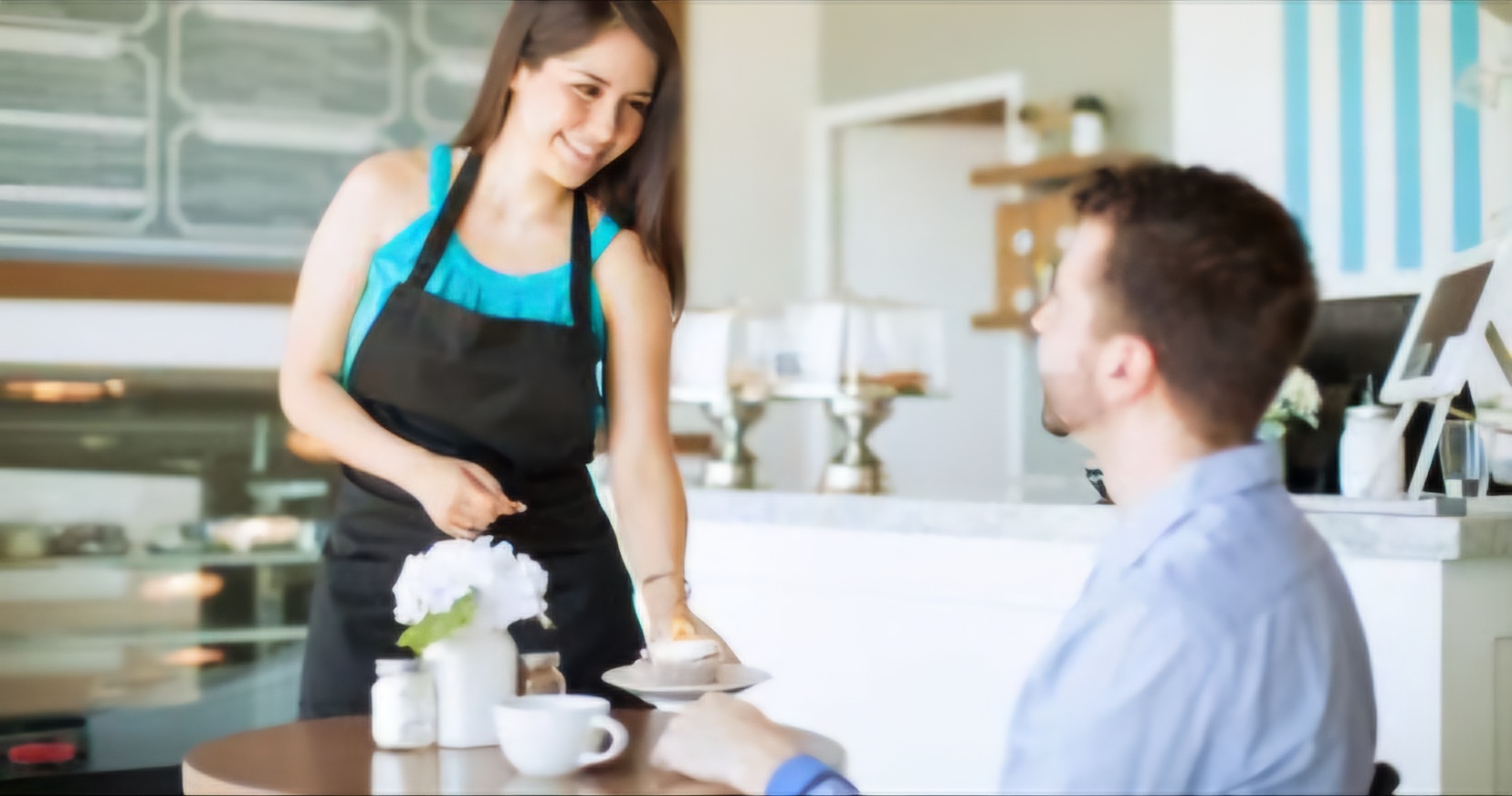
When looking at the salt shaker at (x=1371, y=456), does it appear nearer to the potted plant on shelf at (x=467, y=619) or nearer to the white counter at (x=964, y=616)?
the white counter at (x=964, y=616)

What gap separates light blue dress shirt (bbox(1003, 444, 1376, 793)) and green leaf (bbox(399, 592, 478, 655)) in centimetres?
49

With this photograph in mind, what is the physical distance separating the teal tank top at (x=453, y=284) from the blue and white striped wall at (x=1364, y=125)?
2092 mm

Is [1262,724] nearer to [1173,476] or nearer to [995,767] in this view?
[1173,476]

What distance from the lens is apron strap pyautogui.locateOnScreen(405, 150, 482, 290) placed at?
1.65 m

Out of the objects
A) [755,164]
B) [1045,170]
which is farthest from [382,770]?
[755,164]

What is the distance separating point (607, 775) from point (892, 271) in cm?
386

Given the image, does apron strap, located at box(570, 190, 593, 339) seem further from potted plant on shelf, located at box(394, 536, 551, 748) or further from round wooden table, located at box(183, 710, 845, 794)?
round wooden table, located at box(183, 710, 845, 794)

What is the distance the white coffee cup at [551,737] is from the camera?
1.24 m

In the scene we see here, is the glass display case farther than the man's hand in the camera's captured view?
Yes

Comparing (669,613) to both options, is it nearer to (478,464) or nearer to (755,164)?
(478,464)

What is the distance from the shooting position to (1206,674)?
101cm

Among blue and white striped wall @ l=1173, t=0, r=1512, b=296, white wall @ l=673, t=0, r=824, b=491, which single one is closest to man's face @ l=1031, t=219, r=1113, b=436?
blue and white striped wall @ l=1173, t=0, r=1512, b=296

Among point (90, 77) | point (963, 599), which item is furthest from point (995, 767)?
point (90, 77)

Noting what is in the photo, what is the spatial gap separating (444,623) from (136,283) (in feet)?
5.17
